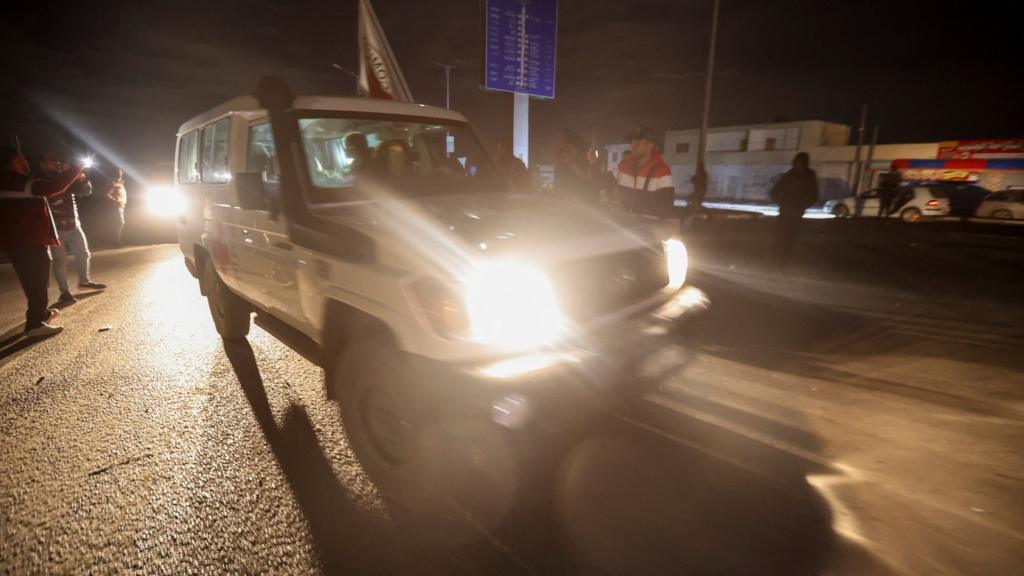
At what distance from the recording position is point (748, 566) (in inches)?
80.6

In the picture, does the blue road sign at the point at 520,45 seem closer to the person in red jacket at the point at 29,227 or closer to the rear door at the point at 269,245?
the person in red jacket at the point at 29,227

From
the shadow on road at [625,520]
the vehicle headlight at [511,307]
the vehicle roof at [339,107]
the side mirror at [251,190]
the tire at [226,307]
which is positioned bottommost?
the shadow on road at [625,520]

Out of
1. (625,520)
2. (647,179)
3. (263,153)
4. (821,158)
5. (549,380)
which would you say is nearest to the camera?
(549,380)

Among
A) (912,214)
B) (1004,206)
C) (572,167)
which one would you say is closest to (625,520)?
(572,167)

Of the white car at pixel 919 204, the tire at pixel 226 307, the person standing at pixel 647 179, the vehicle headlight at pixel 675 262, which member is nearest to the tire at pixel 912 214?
the white car at pixel 919 204

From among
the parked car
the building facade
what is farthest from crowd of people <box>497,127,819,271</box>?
the building facade

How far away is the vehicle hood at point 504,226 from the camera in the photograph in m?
2.33

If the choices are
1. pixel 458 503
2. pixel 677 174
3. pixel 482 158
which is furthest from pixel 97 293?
pixel 677 174

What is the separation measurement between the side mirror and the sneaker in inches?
162

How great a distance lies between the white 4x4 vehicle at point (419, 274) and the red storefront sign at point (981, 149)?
4304 centimetres

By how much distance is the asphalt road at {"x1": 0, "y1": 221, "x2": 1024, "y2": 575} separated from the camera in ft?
6.99

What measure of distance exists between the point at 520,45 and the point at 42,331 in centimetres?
957

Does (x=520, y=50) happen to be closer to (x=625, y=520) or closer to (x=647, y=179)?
(x=647, y=179)

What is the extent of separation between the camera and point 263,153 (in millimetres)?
3406
